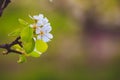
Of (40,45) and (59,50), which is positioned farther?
(59,50)

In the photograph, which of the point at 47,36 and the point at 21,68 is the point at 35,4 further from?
the point at 47,36

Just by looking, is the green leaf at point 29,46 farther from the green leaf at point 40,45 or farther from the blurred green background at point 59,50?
the blurred green background at point 59,50

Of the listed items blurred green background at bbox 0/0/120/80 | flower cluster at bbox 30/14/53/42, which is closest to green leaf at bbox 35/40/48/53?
flower cluster at bbox 30/14/53/42

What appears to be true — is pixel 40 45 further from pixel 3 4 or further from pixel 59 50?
pixel 59 50

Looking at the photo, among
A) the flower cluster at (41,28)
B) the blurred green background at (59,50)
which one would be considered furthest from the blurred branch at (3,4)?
the blurred green background at (59,50)

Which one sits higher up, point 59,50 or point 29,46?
point 29,46

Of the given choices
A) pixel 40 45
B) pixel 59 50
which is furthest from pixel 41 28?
pixel 59 50

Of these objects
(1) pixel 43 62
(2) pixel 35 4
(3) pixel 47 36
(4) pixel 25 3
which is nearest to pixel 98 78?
(1) pixel 43 62

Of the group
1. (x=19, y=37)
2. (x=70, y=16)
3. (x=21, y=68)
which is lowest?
(x=21, y=68)
